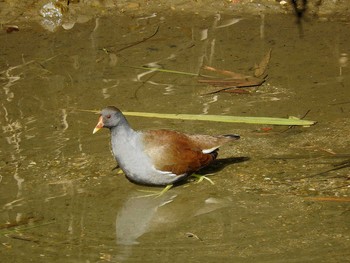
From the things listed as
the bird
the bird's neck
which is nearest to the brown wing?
the bird

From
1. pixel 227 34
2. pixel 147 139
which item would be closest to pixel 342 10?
pixel 227 34

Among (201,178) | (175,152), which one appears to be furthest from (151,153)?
(201,178)

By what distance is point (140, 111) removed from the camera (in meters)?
7.95

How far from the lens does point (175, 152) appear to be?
6609 mm

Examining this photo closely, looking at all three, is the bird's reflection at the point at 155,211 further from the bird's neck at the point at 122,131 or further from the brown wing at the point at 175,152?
the bird's neck at the point at 122,131

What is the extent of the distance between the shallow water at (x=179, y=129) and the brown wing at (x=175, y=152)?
20cm

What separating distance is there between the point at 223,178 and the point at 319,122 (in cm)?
132

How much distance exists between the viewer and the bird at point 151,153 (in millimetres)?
6469

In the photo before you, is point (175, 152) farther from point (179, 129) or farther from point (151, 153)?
point (179, 129)

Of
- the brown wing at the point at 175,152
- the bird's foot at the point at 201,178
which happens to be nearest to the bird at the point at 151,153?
the brown wing at the point at 175,152

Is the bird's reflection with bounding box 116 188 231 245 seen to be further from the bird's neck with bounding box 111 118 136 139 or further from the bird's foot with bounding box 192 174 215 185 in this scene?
the bird's neck with bounding box 111 118 136 139

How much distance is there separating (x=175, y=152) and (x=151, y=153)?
21 centimetres

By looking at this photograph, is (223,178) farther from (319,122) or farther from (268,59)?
(268,59)

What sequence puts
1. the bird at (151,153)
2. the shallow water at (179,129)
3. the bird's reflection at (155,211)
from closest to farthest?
the shallow water at (179,129) < the bird's reflection at (155,211) < the bird at (151,153)
